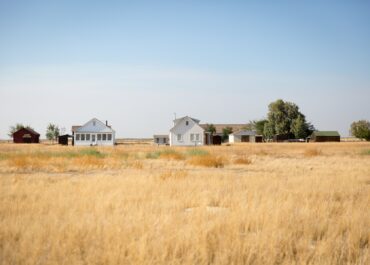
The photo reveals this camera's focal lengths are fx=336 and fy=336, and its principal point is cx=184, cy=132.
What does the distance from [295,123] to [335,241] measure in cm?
9185

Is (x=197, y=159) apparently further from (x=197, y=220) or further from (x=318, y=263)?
(x=318, y=263)

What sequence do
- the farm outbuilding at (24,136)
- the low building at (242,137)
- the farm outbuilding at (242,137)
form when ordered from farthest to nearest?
the farm outbuilding at (242,137), the low building at (242,137), the farm outbuilding at (24,136)

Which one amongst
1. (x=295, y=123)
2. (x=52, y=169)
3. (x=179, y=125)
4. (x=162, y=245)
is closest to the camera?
(x=162, y=245)

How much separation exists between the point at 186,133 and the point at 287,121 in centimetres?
4307

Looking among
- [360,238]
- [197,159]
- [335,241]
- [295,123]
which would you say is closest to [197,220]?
[335,241]

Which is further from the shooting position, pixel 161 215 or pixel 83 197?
pixel 83 197

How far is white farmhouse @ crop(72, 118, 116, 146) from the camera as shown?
199 feet

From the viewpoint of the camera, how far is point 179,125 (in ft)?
203

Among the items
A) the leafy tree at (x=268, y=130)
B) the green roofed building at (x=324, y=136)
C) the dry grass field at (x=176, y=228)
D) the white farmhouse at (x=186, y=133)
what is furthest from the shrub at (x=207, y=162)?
the green roofed building at (x=324, y=136)

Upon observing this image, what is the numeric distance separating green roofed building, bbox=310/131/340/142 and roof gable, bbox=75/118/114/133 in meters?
A: 61.3

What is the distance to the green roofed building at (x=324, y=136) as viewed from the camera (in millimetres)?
95812

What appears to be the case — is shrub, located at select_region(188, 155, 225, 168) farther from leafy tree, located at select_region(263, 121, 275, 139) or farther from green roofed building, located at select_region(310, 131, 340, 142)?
green roofed building, located at select_region(310, 131, 340, 142)

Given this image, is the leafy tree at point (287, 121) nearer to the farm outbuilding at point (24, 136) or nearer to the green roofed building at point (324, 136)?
the green roofed building at point (324, 136)

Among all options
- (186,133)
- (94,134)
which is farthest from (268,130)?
(94,134)
